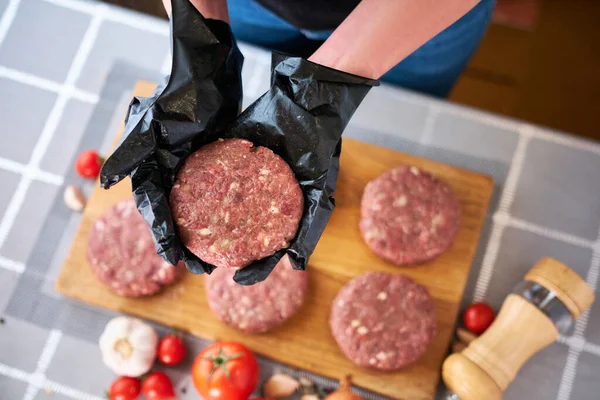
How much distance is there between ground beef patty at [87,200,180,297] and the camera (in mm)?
1642

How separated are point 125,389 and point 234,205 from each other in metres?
0.80

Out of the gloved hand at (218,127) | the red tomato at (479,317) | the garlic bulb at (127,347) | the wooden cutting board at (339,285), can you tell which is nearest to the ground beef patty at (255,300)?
the wooden cutting board at (339,285)

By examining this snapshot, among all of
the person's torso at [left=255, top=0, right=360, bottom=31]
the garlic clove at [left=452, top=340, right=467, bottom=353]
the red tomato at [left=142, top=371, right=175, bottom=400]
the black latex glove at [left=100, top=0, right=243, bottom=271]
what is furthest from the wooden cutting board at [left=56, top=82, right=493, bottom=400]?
the black latex glove at [left=100, top=0, right=243, bottom=271]

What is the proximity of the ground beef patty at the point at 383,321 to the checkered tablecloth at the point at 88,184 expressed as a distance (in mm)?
158

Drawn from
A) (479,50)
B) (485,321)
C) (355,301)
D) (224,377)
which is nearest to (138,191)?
(224,377)

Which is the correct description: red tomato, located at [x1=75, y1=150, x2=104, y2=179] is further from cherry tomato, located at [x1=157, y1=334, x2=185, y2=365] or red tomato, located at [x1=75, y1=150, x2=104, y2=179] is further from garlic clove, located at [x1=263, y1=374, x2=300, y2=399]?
garlic clove, located at [x1=263, y1=374, x2=300, y2=399]

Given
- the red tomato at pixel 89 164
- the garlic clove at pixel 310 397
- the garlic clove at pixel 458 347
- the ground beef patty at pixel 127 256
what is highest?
the red tomato at pixel 89 164

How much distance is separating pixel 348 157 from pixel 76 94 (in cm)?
98

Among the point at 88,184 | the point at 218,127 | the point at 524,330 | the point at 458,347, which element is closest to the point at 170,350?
the point at 88,184

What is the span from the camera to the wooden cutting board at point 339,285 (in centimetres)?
166

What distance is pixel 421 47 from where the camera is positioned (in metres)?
1.64

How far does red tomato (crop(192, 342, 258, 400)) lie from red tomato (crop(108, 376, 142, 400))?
0.62 ft

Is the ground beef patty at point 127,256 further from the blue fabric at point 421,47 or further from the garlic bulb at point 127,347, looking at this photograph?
the blue fabric at point 421,47

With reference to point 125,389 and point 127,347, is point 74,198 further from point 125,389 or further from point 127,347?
point 125,389
